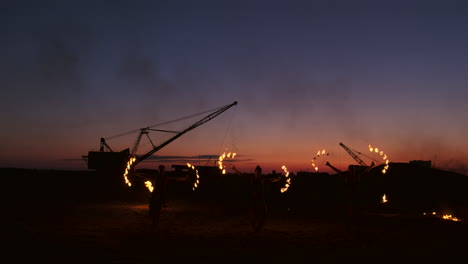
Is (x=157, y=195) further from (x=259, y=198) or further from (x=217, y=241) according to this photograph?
(x=259, y=198)

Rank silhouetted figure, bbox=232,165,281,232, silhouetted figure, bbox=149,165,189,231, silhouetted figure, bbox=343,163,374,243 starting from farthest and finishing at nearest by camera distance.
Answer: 1. silhouetted figure, bbox=149,165,189,231
2. silhouetted figure, bbox=232,165,281,232
3. silhouetted figure, bbox=343,163,374,243

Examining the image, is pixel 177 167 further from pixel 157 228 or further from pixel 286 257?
pixel 286 257

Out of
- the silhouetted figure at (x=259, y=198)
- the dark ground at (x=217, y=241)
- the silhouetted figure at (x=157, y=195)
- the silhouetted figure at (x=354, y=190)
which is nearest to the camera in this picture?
the dark ground at (x=217, y=241)

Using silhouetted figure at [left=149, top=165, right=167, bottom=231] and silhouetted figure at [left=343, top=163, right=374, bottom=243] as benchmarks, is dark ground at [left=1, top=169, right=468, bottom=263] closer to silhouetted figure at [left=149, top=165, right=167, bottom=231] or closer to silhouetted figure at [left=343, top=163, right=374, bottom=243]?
silhouetted figure at [left=343, top=163, right=374, bottom=243]

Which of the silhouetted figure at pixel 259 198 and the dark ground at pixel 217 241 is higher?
the silhouetted figure at pixel 259 198

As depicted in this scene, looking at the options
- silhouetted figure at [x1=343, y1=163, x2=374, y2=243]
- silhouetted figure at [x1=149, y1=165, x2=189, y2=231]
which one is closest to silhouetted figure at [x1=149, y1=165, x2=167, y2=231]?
silhouetted figure at [x1=149, y1=165, x2=189, y2=231]

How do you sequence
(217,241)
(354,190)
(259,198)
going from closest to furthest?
(217,241)
(354,190)
(259,198)

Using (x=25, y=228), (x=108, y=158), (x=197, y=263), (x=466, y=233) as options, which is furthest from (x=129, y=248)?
(x=108, y=158)

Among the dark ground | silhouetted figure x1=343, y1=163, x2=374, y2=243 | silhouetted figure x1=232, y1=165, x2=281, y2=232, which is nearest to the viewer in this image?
the dark ground

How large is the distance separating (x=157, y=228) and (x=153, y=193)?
1.89 meters

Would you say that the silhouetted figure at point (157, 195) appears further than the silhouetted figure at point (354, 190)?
Yes

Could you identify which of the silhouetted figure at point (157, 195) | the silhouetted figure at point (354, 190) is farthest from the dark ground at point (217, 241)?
the silhouetted figure at point (157, 195)

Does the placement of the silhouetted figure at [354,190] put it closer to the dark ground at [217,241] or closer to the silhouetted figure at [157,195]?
the dark ground at [217,241]

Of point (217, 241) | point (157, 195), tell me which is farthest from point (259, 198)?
point (157, 195)
